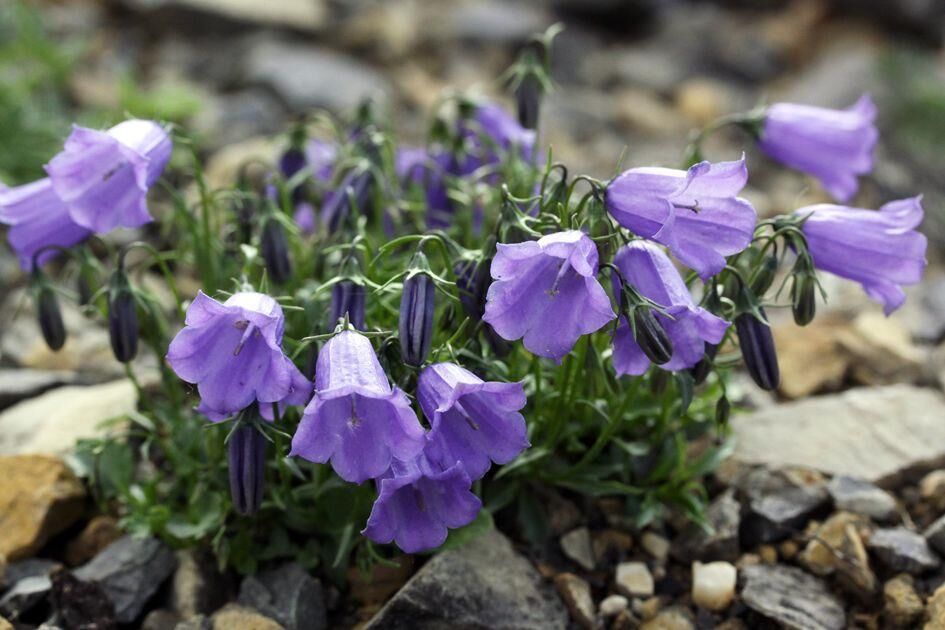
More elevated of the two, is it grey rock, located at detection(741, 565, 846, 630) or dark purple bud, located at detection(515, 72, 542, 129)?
dark purple bud, located at detection(515, 72, 542, 129)

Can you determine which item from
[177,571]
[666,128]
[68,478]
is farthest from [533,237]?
[666,128]

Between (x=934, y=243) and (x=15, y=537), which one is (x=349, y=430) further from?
(x=934, y=243)

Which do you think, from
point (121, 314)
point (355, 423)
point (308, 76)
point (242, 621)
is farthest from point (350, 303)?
point (308, 76)

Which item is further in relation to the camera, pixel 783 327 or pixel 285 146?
pixel 783 327

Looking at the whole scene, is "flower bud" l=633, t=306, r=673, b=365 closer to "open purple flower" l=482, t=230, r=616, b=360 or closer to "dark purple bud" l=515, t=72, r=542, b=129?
"open purple flower" l=482, t=230, r=616, b=360

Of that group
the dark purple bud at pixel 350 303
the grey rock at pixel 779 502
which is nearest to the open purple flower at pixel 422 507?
the dark purple bud at pixel 350 303

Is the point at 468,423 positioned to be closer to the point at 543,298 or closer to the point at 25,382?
the point at 543,298

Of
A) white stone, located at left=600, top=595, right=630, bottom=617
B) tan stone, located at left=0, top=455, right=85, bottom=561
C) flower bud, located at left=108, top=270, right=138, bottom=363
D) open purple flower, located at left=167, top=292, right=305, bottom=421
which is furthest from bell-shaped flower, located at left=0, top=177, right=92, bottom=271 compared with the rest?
white stone, located at left=600, top=595, right=630, bottom=617
